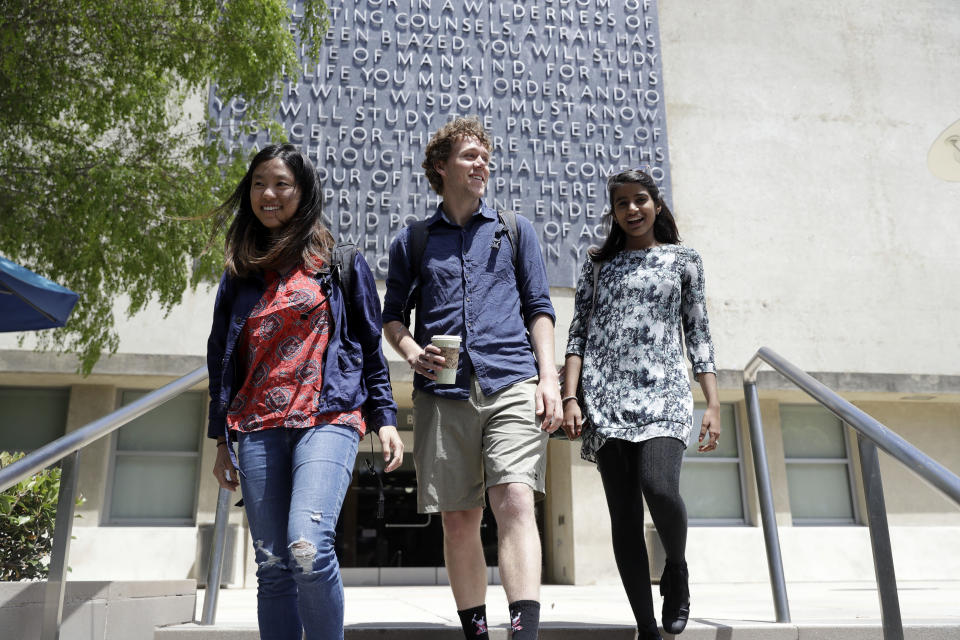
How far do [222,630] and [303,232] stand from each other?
1652mm

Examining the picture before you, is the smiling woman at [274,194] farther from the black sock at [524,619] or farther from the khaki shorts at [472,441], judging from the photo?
the black sock at [524,619]

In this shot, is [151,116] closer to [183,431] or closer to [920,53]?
[183,431]

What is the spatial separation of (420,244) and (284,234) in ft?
2.04

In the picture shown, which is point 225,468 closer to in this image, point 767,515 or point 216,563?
point 216,563

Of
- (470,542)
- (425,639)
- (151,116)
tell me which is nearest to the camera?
(470,542)

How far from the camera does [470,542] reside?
2.99 metres

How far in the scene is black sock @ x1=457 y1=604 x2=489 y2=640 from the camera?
2953mm

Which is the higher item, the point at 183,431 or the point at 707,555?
the point at 183,431

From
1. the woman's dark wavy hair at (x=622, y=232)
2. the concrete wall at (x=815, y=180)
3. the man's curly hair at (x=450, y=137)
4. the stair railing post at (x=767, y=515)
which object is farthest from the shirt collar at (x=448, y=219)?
the concrete wall at (x=815, y=180)

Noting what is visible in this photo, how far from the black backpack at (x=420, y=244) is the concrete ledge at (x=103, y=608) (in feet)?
5.21

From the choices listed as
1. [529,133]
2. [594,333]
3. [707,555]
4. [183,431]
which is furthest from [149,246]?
[707,555]

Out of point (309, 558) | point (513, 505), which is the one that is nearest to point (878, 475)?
point (513, 505)

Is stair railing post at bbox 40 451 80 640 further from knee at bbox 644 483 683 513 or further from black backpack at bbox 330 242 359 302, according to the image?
knee at bbox 644 483 683 513

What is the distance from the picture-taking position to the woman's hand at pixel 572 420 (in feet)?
10.5
